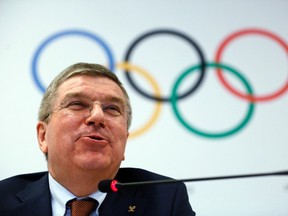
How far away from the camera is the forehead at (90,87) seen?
130 cm

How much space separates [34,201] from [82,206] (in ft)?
0.46

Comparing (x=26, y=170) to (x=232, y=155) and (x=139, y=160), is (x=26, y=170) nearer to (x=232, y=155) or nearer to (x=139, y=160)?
(x=139, y=160)

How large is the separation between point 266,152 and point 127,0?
3.45ft

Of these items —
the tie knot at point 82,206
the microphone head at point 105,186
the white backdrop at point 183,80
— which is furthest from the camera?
the white backdrop at point 183,80

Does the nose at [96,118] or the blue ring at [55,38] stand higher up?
the blue ring at [55,38]

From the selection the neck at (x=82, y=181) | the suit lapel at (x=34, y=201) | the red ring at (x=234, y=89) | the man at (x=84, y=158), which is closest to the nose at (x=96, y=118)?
the man at (x=84, y=158)

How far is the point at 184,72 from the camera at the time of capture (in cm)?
238

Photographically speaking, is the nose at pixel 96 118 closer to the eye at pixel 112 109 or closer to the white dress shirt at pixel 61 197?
the eye at pixel 112 109

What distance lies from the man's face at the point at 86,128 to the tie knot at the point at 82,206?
0.08 m

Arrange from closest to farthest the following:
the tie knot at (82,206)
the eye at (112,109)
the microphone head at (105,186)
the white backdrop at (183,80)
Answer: the microphone head at (105,186)
the tie knot at (82,206)
the eye at (112,109)
the white backdrop at (183,80)

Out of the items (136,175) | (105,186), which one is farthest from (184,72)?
(105,186)

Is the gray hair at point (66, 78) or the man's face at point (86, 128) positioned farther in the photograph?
the gray hair at point (66, 78)

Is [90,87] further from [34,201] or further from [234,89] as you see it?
[234,89]

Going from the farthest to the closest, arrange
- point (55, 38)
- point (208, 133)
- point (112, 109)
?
point (55, 38) → point (208, 133) → point (112, 109)
